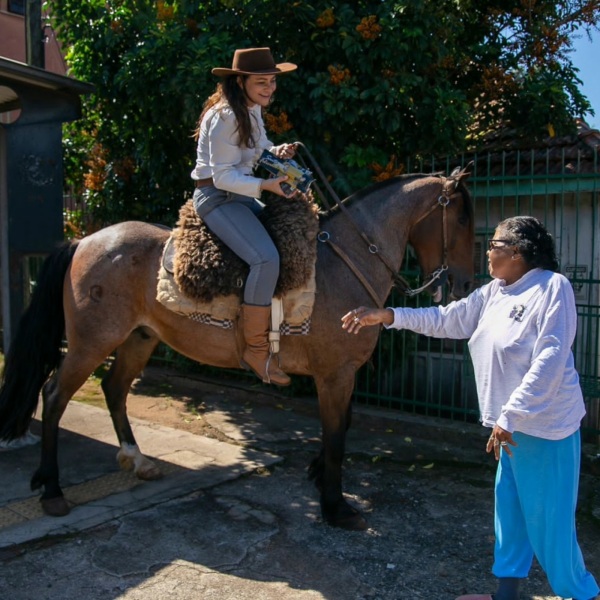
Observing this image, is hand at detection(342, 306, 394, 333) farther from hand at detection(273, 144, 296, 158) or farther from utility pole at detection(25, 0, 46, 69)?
utility pole at detection(25, 0, 46, 69)

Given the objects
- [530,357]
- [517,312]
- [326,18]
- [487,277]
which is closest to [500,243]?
[517,312]

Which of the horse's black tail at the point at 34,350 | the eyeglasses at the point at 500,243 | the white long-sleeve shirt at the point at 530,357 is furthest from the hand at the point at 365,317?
the horse's black tail at the point at 34,350

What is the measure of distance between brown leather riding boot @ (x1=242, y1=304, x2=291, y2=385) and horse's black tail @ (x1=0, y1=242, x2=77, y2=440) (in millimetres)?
1517

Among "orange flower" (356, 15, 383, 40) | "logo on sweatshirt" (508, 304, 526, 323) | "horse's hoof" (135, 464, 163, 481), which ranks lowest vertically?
"horse's hoof" (135, 464, 163, 481)

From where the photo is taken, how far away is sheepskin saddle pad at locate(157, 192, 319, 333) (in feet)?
13.0

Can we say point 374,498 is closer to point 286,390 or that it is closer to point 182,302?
point 182,302

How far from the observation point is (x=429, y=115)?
18.7ft

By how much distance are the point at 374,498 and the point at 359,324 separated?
188cm

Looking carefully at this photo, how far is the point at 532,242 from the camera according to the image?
2.84 metres

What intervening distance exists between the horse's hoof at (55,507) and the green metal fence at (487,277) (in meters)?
2.72

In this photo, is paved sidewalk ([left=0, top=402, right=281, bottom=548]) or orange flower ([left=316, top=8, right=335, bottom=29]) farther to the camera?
orange flower ([left=316, top=8, right=335, bottom=29])

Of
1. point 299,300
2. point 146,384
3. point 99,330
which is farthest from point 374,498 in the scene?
point 146,384

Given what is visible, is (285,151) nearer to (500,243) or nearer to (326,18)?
(500,243)

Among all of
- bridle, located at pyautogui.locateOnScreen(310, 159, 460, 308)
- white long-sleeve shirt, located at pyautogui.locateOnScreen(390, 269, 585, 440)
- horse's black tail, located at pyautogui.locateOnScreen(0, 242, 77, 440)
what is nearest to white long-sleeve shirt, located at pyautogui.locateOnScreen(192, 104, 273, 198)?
bridle, located at pyautogui.locateOnScreen(310, 159, 460, 308)
